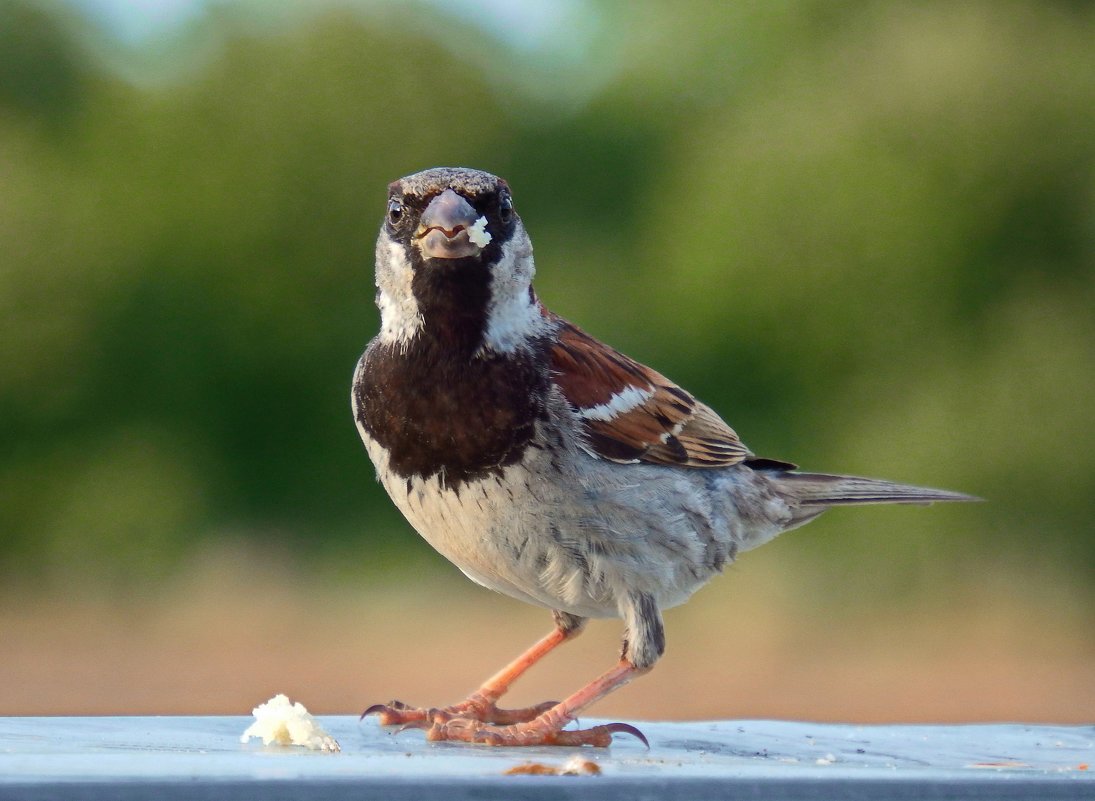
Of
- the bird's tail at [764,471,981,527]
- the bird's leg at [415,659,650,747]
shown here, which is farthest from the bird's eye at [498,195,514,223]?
the bird's tail at [764,471,981,527]

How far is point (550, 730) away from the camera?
8.61 ft

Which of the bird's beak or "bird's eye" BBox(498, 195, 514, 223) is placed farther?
"bird's eye" BBox(498, 195, 514, 223)

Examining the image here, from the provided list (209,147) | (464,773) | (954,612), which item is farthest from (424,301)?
(209,147)

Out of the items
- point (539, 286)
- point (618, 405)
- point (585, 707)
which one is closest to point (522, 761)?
point (585, 707)

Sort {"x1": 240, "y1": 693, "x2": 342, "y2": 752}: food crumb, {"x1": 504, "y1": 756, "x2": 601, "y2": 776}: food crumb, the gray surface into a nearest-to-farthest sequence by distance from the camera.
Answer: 1. the gray surface
2. {"x1": 504, "y1": 756, "x2": 601, "y2": 776}: food crumb
3. {"x1": 240, "y1": 693, "x2": 342, "y2": 752}: food crumb

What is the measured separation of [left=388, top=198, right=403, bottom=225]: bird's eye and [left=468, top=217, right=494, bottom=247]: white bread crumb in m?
0.16

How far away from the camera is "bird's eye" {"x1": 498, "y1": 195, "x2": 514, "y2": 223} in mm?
2508

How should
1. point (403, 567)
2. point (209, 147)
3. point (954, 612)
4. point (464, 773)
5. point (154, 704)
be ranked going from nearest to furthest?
point (464, 773) < point (154, 704) < point (954, 612) < point (403, 567) < point (209, 147)

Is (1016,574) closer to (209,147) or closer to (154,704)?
(154,704)

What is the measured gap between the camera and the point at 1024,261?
9359 millimetres

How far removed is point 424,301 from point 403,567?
6.84 meters

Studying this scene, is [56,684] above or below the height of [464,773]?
above

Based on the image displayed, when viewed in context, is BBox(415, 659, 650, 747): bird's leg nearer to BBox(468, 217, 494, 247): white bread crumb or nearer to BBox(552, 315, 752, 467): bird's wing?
BBox(552, 315, 752, 467): bird's wing

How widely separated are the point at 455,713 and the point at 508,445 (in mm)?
626
